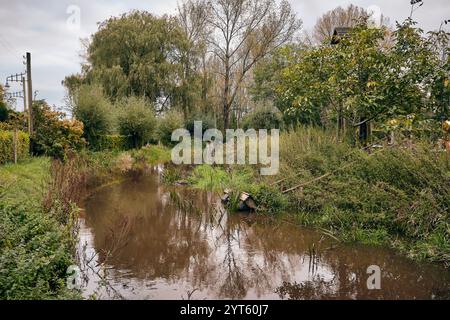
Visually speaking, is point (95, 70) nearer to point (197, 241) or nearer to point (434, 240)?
point (197, 241)

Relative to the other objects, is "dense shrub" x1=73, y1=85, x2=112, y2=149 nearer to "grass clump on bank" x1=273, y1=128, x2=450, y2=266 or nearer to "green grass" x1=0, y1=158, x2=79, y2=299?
"green grass" x1=0, y1=158, x2=79, y2=299

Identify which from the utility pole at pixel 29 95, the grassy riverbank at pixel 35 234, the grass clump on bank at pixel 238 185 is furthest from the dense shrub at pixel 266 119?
the grassy riverbank at pixel 35 234

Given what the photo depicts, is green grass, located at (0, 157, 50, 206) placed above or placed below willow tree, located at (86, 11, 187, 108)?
below

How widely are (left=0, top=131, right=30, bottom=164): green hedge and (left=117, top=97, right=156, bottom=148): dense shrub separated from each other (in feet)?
24.9

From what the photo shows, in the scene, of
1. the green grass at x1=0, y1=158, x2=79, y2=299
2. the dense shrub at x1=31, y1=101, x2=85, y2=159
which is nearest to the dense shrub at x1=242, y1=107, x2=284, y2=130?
the dense shrub at x1=31, y1=101, x2=85, y2=159

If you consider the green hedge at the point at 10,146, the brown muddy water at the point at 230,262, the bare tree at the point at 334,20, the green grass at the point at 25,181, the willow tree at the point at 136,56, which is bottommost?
the brown muddy water at the point at 230,262

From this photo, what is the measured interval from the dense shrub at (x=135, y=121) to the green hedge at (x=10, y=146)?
7589 millimetres

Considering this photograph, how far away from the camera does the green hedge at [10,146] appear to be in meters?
12.5

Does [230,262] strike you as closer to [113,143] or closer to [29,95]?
[29,95]

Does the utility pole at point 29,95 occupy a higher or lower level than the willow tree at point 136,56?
lower

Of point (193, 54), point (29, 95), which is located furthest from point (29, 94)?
point (193, 54)

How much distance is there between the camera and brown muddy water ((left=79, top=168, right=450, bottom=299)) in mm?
5312

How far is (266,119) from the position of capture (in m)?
24.8

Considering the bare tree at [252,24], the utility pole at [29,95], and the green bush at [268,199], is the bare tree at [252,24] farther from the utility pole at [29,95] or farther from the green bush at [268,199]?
the green bush at [268,199]
